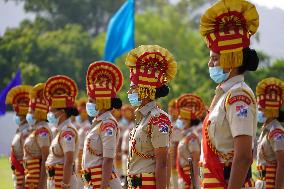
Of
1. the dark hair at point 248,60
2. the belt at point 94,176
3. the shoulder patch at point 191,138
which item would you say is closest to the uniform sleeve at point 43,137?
the belt at point 94,176

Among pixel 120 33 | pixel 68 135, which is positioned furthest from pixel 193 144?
pixel 120 33

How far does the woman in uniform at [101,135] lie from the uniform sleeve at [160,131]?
5.30 ft

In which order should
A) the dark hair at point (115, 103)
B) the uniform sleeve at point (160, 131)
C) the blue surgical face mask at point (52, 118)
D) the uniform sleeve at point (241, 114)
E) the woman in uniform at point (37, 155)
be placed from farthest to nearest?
the woman in uniform at point (37, 155), the blue surgical face mask at point (52, 118), the dark hair at point (115, 103), the uniform sleeve at point (160, 131), the uniform sleeve at point (241, 114)

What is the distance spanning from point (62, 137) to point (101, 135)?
1.32 metres

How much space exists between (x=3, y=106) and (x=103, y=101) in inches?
518

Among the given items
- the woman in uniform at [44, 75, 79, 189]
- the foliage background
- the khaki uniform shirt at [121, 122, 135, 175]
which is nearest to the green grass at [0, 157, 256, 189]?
the khaki uniform shirt at [121, 122, 135, 175]

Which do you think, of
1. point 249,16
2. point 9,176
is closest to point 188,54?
point 9,176

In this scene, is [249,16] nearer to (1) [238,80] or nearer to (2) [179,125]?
(1) [238,80]

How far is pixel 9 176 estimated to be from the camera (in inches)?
936

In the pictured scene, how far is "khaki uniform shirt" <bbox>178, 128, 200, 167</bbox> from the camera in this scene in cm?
1358

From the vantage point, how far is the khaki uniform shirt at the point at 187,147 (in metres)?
13.6

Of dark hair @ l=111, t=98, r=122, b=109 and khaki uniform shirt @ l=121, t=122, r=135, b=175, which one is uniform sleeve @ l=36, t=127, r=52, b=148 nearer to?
dark hair @ l=111, t=98, r=122, b=109

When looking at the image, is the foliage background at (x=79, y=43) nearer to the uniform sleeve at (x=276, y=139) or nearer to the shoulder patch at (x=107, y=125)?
the uniform sleeve at (x=276, y=139)

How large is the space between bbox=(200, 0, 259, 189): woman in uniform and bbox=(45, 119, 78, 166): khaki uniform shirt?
467 cm
